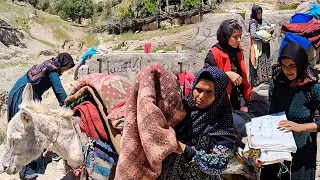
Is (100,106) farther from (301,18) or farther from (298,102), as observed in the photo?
(301,18)

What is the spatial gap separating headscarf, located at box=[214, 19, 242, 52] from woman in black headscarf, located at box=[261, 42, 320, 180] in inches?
28.0

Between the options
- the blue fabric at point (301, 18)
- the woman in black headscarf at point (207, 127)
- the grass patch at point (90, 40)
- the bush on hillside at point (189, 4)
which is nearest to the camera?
the woman in black headscarf at point (207, 127)

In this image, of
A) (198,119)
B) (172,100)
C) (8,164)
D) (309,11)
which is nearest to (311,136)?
(198,119)

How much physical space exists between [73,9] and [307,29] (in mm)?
36494

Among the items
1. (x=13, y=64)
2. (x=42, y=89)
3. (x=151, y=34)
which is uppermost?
(x=42, y=89)

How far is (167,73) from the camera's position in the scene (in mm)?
2010

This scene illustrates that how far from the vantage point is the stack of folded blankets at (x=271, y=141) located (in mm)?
2150

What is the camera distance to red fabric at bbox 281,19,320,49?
4637 mm

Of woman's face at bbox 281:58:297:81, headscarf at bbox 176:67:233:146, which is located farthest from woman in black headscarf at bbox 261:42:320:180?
headscarf at bbox 176:67:233:146

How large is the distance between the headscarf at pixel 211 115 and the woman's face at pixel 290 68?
1.54 ft

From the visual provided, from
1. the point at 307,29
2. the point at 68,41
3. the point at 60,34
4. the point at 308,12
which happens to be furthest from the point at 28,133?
the point at 60,34

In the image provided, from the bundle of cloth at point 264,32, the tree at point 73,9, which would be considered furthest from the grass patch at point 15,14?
the bundle of cloth at point 264,32

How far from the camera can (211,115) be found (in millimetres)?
2088

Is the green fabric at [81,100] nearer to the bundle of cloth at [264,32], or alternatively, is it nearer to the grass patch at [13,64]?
the bundle of cloth at [264,32]
